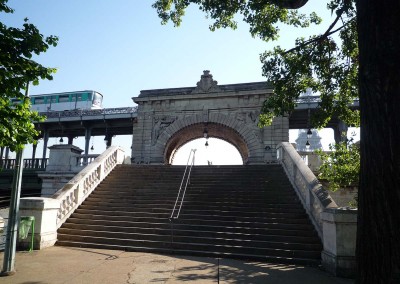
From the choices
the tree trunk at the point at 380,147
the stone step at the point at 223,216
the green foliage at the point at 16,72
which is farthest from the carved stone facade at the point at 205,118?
the tree trunk at the point at 380,147

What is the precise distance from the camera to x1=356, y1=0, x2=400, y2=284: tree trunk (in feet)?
9.02

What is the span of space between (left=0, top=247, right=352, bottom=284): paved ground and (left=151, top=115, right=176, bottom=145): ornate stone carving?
15.7 m

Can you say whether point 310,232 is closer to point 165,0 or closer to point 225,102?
point 165,0

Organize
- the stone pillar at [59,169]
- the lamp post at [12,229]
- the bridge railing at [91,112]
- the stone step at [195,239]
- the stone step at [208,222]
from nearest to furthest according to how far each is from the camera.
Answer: the lamp post at [12,229]
the stone step at [195,239]
the stone step at [208,222]
the stone pillar at [59,169]
the bridge railing at [91,112]

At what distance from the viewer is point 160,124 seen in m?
23.6

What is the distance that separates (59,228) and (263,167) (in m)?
8.37

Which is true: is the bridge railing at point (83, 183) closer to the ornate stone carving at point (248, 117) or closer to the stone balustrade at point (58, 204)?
the stone balustrade at point (58, 204)

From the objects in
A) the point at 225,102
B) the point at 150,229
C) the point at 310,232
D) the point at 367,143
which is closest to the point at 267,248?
the point at 310,232

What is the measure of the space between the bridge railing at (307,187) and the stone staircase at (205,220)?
0.26m

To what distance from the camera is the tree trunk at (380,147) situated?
2.75 metres

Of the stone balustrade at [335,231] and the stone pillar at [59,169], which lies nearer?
the stone balustrade at [335,231]

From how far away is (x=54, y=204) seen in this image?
9281 mm

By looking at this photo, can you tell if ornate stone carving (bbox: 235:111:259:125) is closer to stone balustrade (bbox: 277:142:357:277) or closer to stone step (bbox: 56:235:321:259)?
stone balustrade (bbox: 277:142:357:277)

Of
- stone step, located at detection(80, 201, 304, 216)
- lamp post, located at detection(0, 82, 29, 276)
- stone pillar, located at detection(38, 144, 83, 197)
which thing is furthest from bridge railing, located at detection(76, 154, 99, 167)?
lamp post, located at detection(0, 82, 29, 276)
